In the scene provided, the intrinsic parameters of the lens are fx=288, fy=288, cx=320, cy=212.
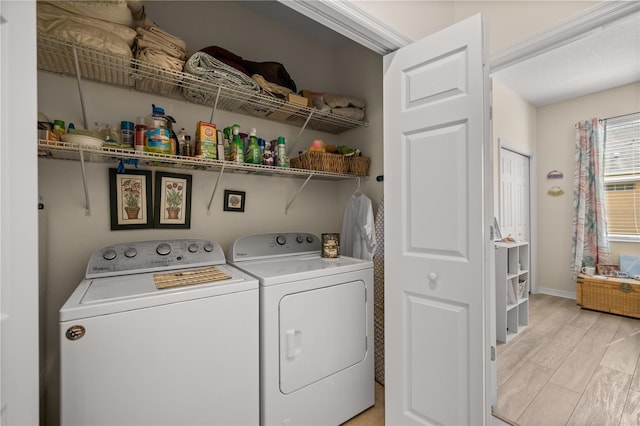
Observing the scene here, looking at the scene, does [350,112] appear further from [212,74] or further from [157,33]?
[157,33]

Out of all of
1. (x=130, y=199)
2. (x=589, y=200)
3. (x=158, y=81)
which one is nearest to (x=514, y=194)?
(x=589, y=200)

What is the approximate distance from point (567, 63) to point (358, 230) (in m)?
3.17

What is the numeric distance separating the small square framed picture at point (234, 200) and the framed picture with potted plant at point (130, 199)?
0.46 m

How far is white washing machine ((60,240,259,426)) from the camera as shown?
100 centimetres

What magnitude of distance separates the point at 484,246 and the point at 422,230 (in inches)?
11.4

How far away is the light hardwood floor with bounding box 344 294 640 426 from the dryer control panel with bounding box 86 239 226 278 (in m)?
1.30

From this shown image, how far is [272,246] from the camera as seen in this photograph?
6.55 feet

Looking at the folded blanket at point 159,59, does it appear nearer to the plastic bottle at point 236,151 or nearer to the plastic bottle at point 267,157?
the plastic bottle at point 236,151

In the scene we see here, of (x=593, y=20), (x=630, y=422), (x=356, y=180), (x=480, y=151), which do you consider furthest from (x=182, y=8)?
(x=630, y=422)

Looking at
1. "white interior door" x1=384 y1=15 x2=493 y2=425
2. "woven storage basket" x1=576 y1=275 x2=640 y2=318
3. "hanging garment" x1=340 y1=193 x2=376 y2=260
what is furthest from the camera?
"woven storage basket" x1=576 y1=275 x2=640 y2=318

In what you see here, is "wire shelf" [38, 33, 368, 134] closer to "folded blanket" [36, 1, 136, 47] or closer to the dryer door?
"folded blanket" [36, 1, 136, 47]

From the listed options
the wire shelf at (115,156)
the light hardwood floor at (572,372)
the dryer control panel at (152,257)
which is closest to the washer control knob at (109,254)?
the dryer control panel at (152,257)

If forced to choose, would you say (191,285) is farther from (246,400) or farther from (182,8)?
(182,8)

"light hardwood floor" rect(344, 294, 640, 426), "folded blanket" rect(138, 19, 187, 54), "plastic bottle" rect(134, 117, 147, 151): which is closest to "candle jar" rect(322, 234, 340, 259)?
"light hardwood floor" rect(344, 294, 640, 426)
